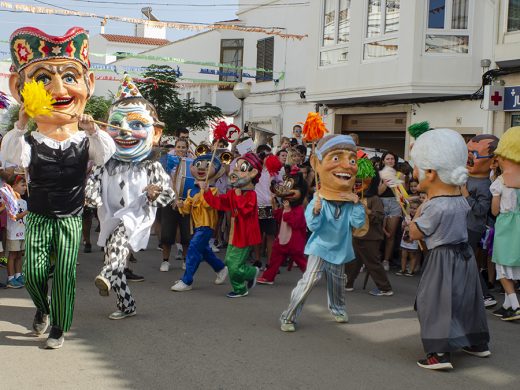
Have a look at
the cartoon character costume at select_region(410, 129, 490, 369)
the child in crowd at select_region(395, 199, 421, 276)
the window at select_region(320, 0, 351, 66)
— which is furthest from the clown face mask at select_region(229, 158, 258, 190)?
the window at select_region(320, 0, 351, 66)

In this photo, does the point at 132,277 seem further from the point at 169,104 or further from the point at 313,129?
the point at 169,104

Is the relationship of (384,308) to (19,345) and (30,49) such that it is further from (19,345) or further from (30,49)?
(30,49)

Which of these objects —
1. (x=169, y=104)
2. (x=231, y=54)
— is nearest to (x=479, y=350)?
(x=169, y=104)

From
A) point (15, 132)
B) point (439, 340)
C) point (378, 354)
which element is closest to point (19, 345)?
point (15, 132)

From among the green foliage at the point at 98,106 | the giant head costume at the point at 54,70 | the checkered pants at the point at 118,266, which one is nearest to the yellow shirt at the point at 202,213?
the checkered pants at the point at 118,266

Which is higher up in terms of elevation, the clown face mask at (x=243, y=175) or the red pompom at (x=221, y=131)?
the red pompom at (x=221, y=131)

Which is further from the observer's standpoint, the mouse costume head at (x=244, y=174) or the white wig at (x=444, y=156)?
the mouse costume head at (x=244, y=174)

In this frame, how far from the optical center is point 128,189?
716 centimetres

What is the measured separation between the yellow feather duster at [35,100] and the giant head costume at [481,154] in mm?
4720

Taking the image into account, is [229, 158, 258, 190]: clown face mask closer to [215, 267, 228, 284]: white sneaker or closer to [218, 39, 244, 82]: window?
[215, 267, 228, 284]: white sneaker

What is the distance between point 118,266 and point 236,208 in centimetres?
206

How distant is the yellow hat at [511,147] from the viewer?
716cm

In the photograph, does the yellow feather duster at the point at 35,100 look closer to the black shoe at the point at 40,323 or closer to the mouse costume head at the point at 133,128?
the mouse costume head at the point at 133,128

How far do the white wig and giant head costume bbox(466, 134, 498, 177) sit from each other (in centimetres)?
199
